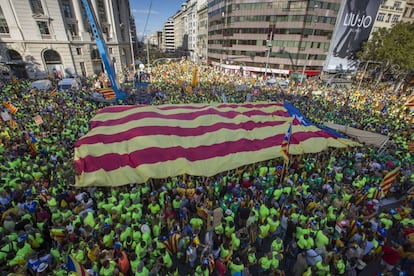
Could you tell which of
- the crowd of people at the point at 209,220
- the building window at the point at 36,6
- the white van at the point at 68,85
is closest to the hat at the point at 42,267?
the crowd of people at the point at 209,220

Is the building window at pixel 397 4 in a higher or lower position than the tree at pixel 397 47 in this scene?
higher

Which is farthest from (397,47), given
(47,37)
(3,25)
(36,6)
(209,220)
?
(3,25)

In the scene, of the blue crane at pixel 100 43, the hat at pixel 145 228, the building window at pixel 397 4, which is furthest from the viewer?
the building window at pixel 397 4

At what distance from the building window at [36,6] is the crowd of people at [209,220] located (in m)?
23.3

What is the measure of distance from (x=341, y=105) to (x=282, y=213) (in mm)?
16831

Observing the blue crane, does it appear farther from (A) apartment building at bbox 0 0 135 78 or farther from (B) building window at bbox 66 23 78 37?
(B) building window at bbox 66 23 78 37

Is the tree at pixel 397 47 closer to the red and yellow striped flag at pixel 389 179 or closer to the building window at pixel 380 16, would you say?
the building window at pixel 380 16

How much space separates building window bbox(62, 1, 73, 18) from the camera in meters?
26.6

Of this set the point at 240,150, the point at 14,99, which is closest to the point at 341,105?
the point at 240,150

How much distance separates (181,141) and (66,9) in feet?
98.8

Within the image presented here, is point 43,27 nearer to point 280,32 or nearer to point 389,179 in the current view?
point 389,179

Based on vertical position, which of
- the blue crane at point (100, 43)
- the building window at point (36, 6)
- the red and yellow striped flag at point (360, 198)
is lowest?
the red and yellow striped flag at point (360, 198)

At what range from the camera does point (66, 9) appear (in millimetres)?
26953

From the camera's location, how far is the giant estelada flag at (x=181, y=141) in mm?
7344
